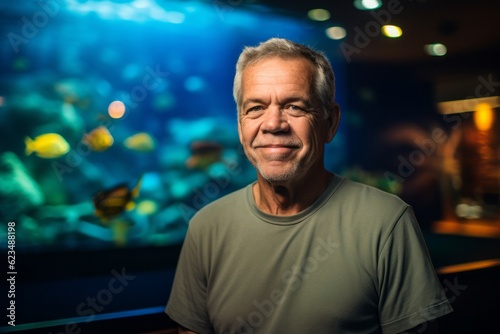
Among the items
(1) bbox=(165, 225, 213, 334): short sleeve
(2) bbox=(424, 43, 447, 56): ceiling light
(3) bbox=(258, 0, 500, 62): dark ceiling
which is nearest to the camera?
(1) bbox=(165, 225, 213, 334): short sleeve

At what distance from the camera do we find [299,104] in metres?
1.45

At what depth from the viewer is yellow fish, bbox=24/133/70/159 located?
257 centimetres

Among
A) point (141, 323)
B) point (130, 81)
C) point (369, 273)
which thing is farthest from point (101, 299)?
point (369, 273)

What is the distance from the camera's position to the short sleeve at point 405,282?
4.26ft

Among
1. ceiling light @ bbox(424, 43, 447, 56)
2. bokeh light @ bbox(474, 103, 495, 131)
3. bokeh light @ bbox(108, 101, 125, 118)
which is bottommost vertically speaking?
bokeh light @ bbox(108, 101, 125, 118)

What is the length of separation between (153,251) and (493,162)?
2.70 metres

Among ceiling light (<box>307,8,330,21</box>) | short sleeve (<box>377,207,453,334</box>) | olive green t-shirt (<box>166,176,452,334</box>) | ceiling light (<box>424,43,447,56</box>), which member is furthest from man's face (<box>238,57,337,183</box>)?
ceiling light (<box>424,43,447,56</box>)

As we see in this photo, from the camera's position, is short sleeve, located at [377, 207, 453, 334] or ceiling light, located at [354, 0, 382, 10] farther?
ceiling light, located at [354, 0, 382, 10]

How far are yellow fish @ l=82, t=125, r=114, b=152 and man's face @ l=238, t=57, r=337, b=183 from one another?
158 centimetres

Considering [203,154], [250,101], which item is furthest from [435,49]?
[250,101]

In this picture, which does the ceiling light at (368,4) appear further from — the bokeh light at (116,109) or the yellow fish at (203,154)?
the bokeh light at (116,109)

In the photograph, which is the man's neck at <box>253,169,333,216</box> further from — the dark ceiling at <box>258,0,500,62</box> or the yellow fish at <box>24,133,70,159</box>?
the dark ceiling at <box>258,0,500,62</box>

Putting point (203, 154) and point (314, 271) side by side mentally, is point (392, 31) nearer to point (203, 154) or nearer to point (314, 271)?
point (203, 154)

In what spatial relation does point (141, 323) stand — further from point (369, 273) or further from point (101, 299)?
point (369, 273)
